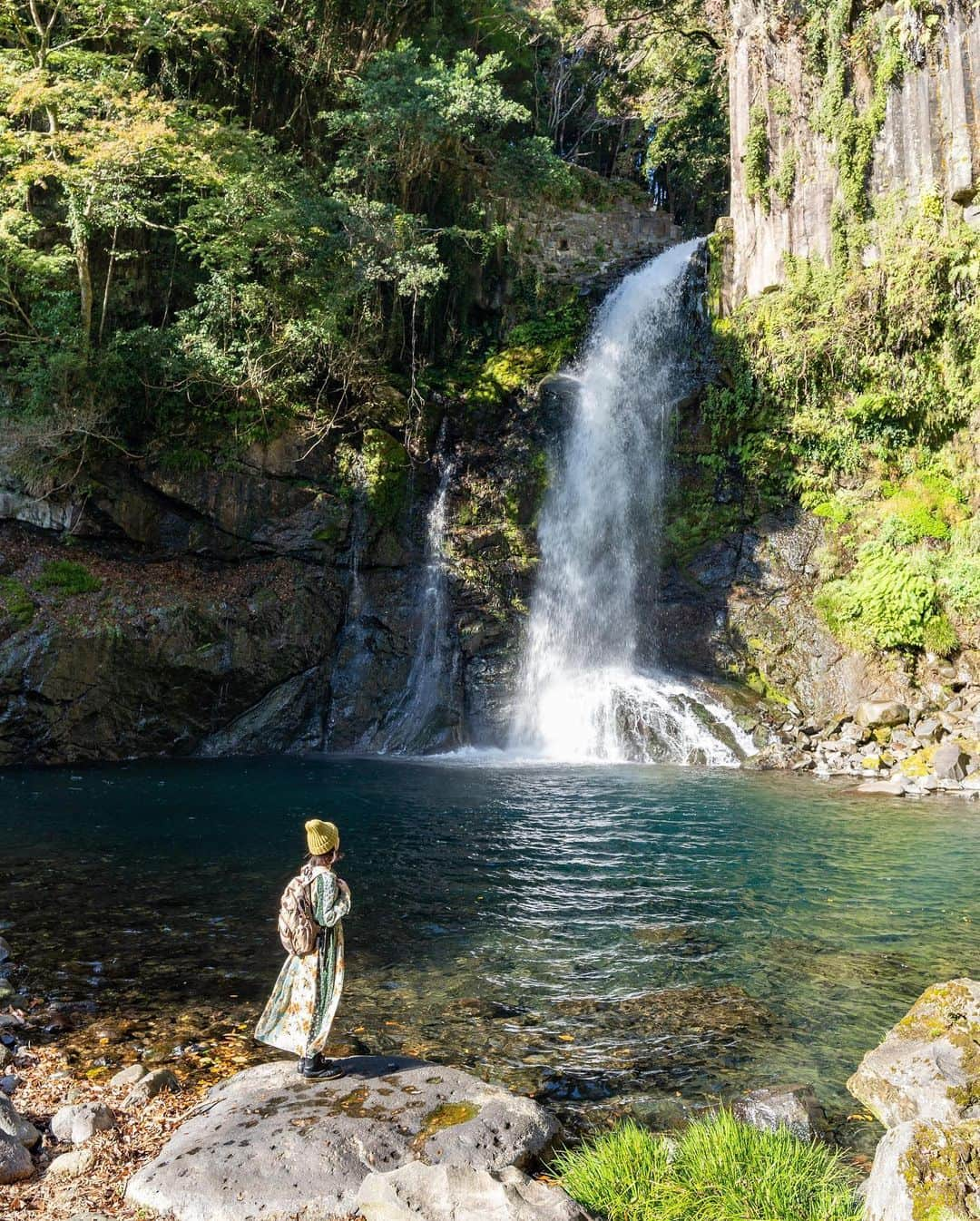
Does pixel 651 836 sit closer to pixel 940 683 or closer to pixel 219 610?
pixel 940 683

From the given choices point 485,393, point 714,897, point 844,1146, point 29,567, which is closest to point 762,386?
point 485,393

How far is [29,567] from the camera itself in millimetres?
18391

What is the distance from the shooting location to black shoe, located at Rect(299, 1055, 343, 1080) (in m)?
4.55

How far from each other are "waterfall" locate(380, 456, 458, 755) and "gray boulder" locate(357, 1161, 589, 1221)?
51.5 ft

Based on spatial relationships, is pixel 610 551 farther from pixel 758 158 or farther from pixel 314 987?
pixel 314 987

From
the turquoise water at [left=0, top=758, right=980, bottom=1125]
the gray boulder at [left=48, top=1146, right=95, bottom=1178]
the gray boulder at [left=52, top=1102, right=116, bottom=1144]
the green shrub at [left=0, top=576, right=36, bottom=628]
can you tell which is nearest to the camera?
the gray boulder at [left=48, top=1146, right=95, bottom=1178]

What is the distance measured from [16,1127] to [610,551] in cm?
1811

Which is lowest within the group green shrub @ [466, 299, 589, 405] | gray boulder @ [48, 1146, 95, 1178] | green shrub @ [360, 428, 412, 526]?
gray boulder @ [48, 1146, 95, 1178]

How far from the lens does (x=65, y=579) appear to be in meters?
18.3

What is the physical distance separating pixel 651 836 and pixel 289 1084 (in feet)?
23.0

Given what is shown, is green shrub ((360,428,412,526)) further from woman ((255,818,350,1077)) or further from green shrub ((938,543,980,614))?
woman ((255,818,350,1077))

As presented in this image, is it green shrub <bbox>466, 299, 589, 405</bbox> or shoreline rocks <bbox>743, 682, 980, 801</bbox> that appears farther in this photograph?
green shrub <bbox>466, 299, 589, 405</bbox>

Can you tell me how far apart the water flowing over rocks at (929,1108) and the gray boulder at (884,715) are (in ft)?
41.9

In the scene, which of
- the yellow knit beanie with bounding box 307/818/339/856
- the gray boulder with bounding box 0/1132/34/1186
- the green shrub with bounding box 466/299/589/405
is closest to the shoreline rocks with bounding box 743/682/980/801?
the green shrub with bounding box 466/299/589/405
